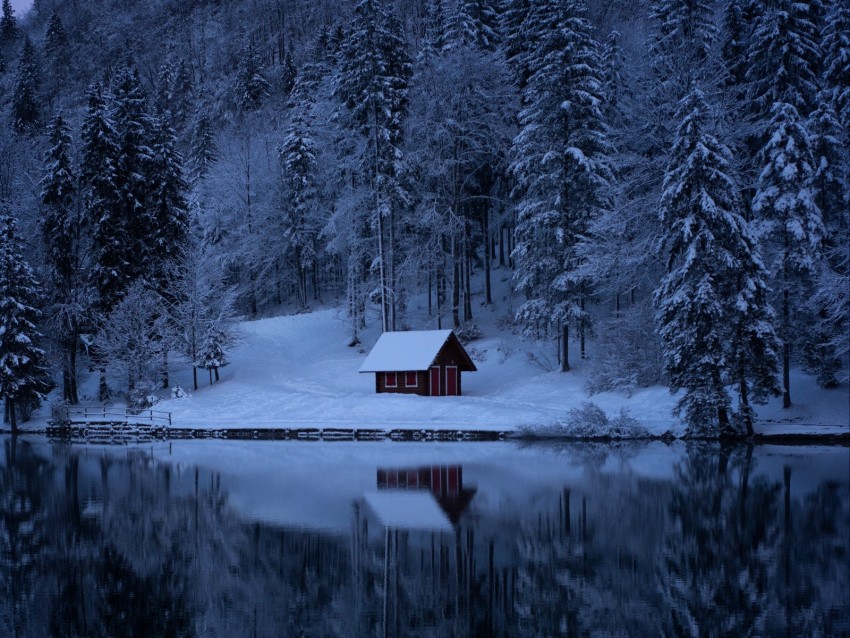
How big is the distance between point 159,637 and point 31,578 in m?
4.94

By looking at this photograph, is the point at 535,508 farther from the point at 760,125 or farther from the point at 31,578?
the point at 760,125

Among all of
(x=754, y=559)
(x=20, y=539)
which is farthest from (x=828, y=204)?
(x=20, y=539)

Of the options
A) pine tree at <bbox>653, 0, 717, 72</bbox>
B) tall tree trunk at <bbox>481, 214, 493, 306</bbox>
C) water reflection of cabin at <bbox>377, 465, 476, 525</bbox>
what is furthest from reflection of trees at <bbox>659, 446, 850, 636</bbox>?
tall tree trunk at <bbox>481, 214, 493, 306</bbox>

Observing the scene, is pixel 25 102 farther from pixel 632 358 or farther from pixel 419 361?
pixel 632 358

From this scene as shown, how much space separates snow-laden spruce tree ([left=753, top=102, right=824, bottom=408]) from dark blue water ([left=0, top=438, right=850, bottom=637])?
6772 mm

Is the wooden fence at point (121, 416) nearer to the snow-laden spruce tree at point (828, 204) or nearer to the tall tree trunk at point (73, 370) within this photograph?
the tall tree trunk at point (73, 370)

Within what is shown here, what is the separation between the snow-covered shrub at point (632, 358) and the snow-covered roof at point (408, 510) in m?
17.6

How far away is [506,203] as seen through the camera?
52.1m

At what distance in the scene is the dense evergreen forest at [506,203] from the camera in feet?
105

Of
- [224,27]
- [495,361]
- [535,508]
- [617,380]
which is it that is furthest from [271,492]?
[224,27]

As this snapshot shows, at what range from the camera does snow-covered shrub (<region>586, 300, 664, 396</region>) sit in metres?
39.1

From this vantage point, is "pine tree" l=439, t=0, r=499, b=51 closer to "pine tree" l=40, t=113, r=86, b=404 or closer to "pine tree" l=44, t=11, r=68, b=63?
"pine tree" l=40, t=113, r=86, b=404

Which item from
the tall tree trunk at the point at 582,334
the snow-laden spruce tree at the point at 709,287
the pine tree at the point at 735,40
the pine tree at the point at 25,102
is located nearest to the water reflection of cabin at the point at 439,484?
the snow-laden spruce tree at the point at 709,287

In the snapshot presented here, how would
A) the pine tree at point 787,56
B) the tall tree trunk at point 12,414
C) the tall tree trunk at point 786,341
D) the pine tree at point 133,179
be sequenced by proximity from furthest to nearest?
the pine tree at point 133,179 < the tall tree trunk at point 12,414 < the pine tree at point 787,56 < the tall tree trunk at point 786,341
